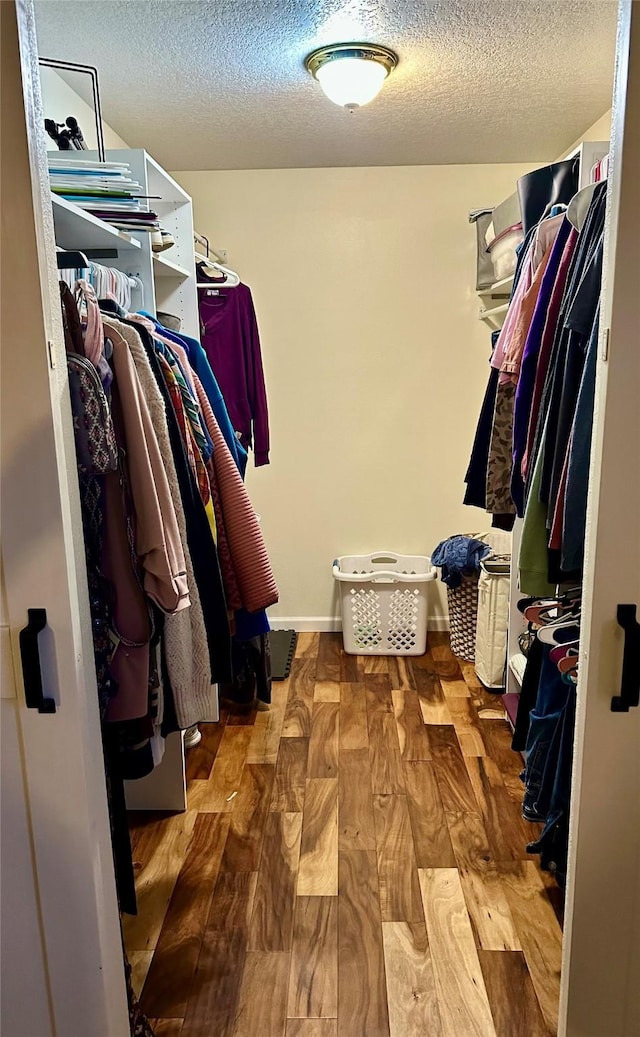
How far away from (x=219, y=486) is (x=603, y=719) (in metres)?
1.01

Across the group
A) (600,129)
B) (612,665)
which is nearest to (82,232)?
(612,665)

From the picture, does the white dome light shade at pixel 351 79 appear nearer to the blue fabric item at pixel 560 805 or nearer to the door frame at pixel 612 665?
the door frame at pixel 612 665

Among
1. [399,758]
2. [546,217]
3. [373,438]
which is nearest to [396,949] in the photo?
[399,758]

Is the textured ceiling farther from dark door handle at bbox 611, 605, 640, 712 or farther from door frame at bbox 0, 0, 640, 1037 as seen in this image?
dark door handle at bbox 611, 605, 640, 712

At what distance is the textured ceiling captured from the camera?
2.00 meters

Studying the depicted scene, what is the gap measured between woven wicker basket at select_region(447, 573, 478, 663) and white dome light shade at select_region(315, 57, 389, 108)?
203cm

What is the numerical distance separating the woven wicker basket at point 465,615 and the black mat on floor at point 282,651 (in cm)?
81

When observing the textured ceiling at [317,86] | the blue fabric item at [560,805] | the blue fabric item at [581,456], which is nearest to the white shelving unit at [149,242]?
the textured ceiling at [317,86]

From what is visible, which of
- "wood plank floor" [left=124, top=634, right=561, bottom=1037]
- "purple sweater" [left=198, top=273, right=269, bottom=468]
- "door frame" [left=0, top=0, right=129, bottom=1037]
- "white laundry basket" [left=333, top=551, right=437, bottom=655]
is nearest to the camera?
"door frame" [left=0, top=0, right=129, bottom=1037]

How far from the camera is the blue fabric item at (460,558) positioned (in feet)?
10.8

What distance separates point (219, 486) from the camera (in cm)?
174

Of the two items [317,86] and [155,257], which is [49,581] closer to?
[155,257]

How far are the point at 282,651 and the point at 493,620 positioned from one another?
1.12 metres

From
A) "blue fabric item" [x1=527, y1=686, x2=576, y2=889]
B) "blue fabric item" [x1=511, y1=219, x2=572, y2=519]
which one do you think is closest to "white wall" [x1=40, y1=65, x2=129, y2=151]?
"blue fabric item" [x1=511, y1=219, x2=572, y2=519]
